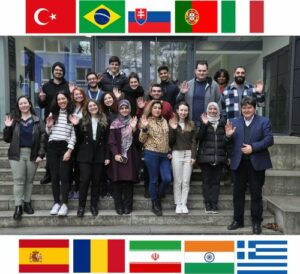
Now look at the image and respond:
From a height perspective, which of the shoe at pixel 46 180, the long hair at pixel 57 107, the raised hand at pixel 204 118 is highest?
the long hair at pixel 57 107

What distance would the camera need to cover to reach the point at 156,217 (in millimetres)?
5594

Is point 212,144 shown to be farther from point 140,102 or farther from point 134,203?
point 134,203

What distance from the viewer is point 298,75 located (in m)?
8.68

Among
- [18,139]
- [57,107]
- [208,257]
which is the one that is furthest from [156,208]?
[18,139]

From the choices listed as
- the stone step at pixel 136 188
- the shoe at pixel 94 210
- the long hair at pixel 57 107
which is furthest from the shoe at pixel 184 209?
the long hair at pixel 57 107

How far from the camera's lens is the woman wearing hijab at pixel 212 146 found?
5.48 meters

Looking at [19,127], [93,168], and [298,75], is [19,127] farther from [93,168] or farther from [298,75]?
[298,75]

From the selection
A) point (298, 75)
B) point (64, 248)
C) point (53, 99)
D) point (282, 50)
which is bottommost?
point (64, 248)

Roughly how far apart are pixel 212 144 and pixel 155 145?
2.66 feet

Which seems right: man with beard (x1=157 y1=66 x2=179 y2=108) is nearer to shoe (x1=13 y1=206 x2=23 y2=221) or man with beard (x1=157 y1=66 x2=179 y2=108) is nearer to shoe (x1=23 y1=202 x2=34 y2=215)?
shoe (x1=23 y1=202 x2=34 y2=215)

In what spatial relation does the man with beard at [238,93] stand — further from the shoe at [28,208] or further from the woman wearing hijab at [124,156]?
the shoe at [28,208]

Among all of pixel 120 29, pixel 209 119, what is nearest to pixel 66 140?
pixel 209 119

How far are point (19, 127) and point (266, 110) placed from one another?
6.53 metres

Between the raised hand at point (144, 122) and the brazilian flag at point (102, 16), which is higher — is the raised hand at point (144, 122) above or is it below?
below
